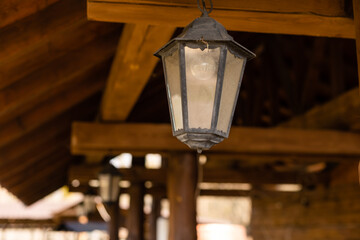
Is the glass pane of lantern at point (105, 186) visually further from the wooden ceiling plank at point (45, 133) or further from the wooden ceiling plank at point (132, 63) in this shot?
the wooden ceiling plank at point (132, 63)

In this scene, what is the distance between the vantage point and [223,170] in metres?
9.20

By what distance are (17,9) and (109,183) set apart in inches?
147

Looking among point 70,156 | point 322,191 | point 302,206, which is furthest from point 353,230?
point 70,156

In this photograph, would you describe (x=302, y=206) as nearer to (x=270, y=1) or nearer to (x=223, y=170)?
(x=223, y=170)

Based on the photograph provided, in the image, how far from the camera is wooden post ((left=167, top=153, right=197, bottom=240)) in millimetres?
→ 4707

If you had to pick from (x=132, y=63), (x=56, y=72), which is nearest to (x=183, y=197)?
(x=56, y=72)

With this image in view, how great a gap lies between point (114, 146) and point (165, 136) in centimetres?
51

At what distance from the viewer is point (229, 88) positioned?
202cm

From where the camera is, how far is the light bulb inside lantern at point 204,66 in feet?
6.36

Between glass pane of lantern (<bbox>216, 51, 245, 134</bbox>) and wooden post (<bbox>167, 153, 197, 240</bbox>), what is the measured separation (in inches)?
112

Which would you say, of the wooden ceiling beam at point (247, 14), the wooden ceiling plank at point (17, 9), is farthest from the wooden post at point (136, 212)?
the wooden ceiling beam at point (247, 14)

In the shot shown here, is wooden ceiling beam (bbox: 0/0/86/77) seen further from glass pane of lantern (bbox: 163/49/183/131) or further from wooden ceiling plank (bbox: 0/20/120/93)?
glass pane of lantern (bbox: 163/49/183/131)

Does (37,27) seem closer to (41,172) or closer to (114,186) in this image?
(114,186)

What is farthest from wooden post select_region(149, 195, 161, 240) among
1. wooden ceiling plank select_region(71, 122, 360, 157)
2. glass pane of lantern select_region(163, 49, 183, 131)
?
glass pane of lantern select_region(163, 49, 183, 131)
